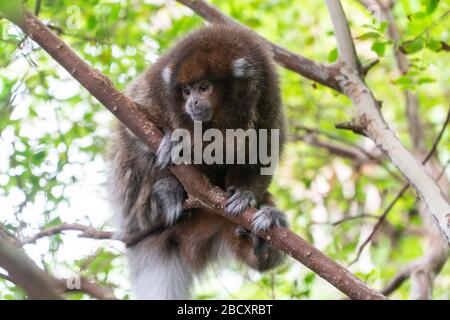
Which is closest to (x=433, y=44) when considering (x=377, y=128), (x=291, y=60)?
(x=377, y=128)

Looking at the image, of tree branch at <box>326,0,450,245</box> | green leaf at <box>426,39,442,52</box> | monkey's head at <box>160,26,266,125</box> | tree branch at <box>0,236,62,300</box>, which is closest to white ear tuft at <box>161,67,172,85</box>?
monkey's head at <box>160,26,266,125</box>

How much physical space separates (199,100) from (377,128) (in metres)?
1.06

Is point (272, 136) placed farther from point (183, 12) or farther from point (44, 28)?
point (183, 12)

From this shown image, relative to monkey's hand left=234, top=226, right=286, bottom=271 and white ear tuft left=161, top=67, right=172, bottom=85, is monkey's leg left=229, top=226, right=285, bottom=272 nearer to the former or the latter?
monkey's hand left=234, top=226, right=286, bottom=271

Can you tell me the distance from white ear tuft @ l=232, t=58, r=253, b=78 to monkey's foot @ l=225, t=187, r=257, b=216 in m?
0.71

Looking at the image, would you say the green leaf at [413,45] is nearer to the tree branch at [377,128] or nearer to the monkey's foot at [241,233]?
the tree branch at [377,128]

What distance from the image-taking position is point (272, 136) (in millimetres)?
4344

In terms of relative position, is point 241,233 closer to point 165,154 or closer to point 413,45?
point 165,154

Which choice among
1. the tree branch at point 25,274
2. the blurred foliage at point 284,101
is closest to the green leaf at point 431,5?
the blurred foliage at point 284,101

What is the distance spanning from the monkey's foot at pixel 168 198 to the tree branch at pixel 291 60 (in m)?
1.18

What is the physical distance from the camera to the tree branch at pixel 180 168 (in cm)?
314

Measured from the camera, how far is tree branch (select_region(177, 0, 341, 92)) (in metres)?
4.51

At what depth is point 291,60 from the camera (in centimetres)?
473
